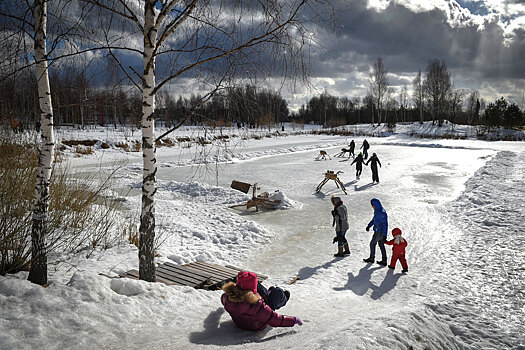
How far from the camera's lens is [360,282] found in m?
6.59

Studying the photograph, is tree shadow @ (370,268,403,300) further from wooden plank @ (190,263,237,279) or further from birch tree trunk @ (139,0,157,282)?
birch tree trunk @ (139,0,157,282)

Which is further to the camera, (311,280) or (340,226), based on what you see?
(340,226)

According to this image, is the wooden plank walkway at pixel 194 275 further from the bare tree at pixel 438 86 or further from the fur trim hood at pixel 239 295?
the bare tree at pixel 438 86

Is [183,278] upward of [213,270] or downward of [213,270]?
upward

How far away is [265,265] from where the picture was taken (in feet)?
24.7

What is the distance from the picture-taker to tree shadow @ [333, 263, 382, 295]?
624 centimetres

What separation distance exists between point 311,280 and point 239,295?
3191mm

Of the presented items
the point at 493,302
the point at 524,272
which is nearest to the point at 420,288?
the point at 493,302

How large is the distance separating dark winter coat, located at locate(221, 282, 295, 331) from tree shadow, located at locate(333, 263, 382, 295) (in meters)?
2.72

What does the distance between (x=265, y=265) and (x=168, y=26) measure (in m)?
5.01

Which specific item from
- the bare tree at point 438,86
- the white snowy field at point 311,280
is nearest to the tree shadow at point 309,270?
the white snowy field at point 311,280

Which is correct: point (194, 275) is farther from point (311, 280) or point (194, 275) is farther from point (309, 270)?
point (309, 270)

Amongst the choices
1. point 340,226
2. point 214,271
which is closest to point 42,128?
point 214,271

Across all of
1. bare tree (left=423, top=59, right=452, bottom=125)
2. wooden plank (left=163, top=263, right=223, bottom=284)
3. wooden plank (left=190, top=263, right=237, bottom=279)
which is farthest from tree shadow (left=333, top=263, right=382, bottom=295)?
bare tree (left=423, top=59, right=452, bottom=125)
